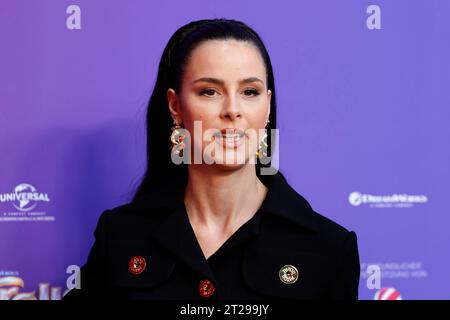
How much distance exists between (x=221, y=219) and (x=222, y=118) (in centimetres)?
25

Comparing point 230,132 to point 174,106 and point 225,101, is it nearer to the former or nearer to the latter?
point 225,101

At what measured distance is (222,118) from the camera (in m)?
1.37

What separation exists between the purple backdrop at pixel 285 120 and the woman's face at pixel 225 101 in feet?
1.54

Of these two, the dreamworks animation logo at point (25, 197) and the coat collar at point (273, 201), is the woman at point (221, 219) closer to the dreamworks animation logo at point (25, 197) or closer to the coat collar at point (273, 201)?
the coat collar at point (273, 201)

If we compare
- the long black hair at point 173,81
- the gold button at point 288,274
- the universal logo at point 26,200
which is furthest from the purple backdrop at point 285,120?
the gold button at point 288,274

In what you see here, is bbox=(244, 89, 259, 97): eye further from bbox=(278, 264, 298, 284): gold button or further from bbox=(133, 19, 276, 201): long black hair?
bbox=(278, 264, 298, 284): gold button

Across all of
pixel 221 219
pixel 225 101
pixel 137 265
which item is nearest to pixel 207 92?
pixel 225 101

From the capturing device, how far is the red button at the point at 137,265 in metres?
1.43

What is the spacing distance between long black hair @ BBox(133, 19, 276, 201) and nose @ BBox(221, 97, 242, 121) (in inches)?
5.8

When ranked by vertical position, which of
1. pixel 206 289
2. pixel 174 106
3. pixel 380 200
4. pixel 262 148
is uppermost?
pixel 174 106

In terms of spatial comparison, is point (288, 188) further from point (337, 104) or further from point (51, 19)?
point (51, 19)

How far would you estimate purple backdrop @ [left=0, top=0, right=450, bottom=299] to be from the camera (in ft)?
6.09

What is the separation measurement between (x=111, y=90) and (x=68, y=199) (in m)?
0.35
